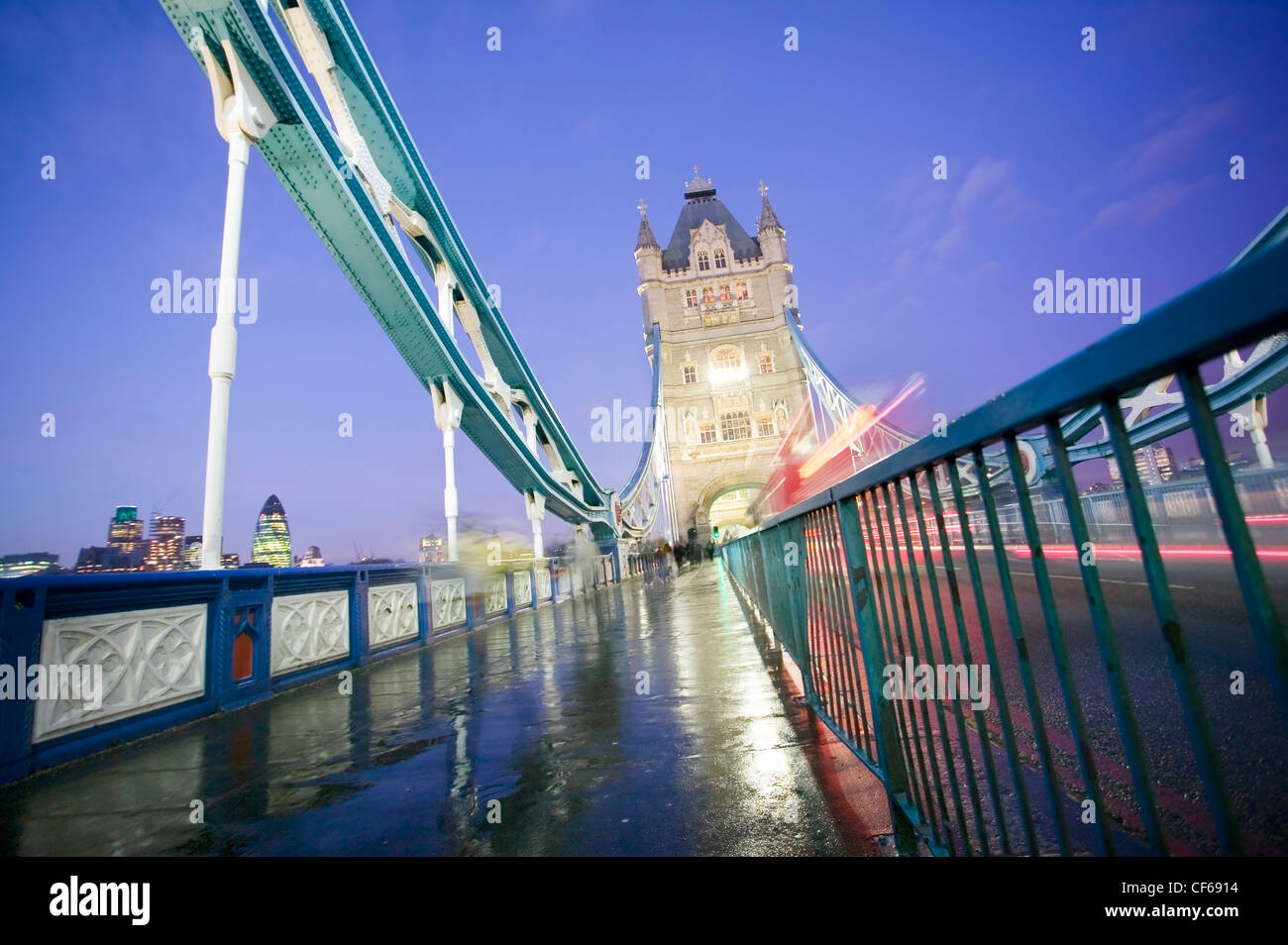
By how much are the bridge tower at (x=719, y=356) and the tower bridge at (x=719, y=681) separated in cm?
3335

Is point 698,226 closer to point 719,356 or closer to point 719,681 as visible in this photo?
point 719,356

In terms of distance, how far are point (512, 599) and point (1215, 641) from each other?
31.9 feet

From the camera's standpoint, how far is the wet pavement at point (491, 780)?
187cm

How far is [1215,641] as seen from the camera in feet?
11.9

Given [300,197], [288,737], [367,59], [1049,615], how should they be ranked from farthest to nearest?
[367,59], [300,197], [288,737], [1049,615]

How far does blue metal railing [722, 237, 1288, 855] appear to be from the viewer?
72 cm

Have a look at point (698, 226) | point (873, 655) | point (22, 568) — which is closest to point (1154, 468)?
point (873, 655)

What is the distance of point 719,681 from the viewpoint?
3.84 m

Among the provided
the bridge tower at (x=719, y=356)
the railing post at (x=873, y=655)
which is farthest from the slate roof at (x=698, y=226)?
the railing post at (x=873, y=655)

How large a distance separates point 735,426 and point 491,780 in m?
42.1

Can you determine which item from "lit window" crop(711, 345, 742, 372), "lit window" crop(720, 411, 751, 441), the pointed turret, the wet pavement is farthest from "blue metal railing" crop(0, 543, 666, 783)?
the pointed turret
